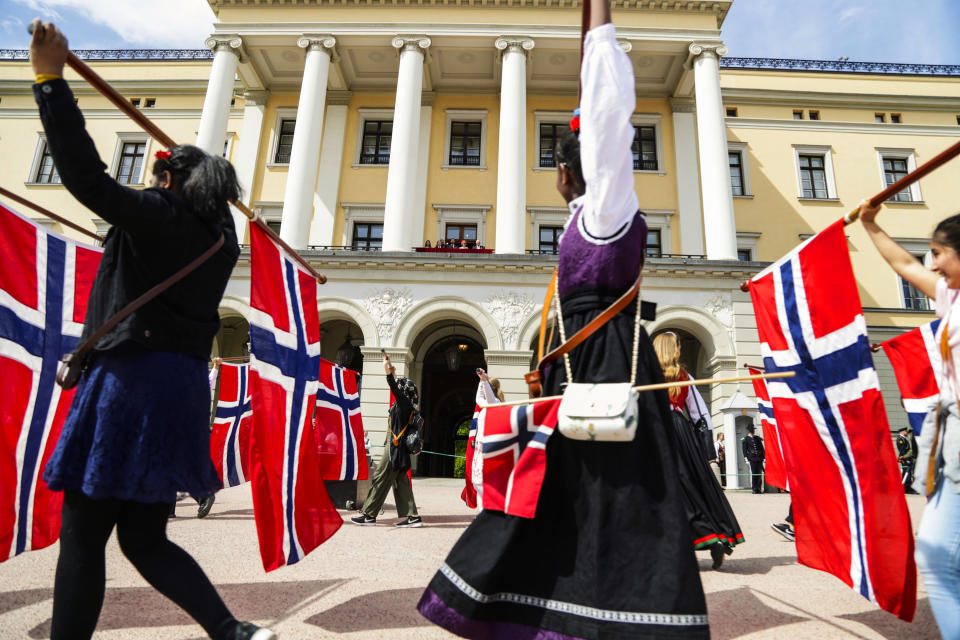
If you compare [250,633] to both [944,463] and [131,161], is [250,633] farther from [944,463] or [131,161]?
[131,161]

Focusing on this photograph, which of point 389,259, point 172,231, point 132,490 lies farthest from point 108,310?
point 389,259

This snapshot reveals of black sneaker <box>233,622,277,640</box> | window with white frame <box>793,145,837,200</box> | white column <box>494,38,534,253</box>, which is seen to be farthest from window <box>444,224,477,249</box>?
black sneaker <box>233,622,277,640</box>

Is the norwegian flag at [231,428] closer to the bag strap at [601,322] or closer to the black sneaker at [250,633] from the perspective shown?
the black sneaker at [250,633]

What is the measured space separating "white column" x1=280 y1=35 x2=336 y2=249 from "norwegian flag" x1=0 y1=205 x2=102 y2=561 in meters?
15.4

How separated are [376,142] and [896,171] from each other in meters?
22.1

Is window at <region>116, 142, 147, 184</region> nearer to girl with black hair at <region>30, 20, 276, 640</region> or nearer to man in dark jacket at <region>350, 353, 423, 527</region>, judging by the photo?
man in dark jacket at <region>350, 353, 423, 527</region>

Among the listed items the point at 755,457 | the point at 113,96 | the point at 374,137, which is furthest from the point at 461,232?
the point at 113,96

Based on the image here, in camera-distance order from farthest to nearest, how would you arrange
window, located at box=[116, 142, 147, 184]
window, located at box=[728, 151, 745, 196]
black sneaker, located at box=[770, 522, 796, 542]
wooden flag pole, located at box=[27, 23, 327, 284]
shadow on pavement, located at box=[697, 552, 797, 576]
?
window, located at box=[116, 142, 147, 184] → window, located at box=[728, 151, 745, 196] → black sneaker, located at box=[770, 522, 796, 542] → shadow on pavement, located at box=[697, 552, 797, 576] → wooden flag pole, located at box=[27, 23, 327, 284]

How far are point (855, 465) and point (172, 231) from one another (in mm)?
3232

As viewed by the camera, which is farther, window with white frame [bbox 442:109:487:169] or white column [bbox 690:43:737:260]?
window with white frame [bbox 442:109:487:169]

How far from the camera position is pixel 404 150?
19.8 m

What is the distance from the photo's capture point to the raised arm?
240 cm

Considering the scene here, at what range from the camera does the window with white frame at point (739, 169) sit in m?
24.7

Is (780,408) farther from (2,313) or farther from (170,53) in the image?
(170,53)
